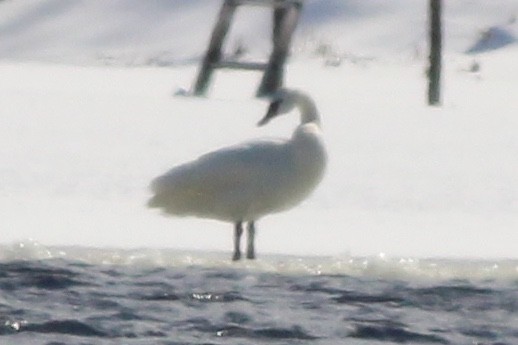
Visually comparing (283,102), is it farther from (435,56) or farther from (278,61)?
(435,56)

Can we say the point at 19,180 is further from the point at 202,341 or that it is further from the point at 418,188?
the point at 202,341

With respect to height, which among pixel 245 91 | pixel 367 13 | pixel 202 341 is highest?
pixel 367 13

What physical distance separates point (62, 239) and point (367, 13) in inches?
671

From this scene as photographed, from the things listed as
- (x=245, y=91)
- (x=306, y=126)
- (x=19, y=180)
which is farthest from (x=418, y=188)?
(x=245, y=91)

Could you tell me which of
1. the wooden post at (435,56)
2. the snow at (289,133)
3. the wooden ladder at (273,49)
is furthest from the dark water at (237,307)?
the wooden post at (435,56)

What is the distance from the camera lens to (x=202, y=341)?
8.88m

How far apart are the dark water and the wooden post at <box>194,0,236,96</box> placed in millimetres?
7493

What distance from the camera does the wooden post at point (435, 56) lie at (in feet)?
56.9

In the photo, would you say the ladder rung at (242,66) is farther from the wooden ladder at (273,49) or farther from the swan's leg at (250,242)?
the swan's leg at (250,242)

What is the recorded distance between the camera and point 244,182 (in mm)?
10945

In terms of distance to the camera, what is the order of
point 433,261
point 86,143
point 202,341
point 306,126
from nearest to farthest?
1. point 202,341
2. point 433,261
3. point 306,126
4. point 86,143

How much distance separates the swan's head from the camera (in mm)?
11938

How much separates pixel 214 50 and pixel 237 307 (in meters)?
8.57

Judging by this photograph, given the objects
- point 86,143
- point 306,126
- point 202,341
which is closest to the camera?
point 202,341
